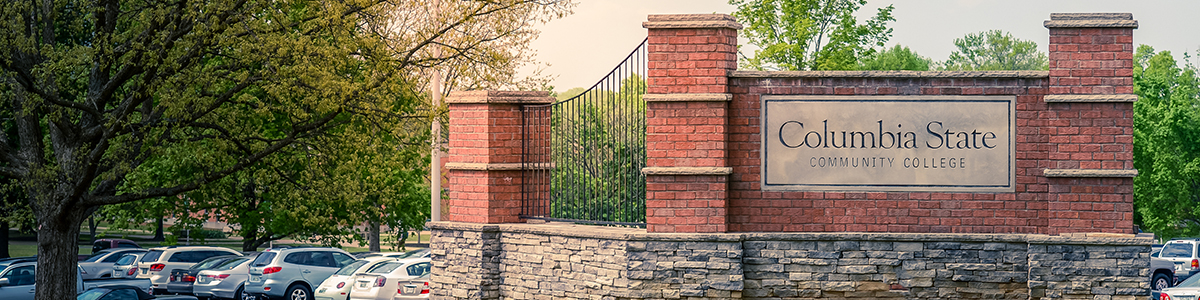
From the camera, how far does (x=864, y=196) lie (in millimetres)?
10289

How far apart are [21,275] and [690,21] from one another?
1556cm

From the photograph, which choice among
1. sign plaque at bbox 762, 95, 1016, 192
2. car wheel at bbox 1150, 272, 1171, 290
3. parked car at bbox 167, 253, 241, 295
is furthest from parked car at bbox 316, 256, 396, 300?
car wheel at bbox 1150, 272, 1171, 290

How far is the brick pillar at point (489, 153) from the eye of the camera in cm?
1191

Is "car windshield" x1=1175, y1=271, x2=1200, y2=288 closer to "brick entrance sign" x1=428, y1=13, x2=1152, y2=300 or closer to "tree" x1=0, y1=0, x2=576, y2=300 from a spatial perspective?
"brick entrance sign" x1=428, y1=13, x2=1152, y2=300

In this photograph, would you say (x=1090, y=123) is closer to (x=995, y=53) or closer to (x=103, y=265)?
(x=103, y=265)

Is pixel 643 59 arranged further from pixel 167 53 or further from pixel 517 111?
pixel 167 53

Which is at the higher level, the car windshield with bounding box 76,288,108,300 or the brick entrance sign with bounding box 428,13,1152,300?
the brick entrance sign with bounding box 428,13,1152,300

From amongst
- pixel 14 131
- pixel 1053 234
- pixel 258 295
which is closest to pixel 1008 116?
pixel 1053 234

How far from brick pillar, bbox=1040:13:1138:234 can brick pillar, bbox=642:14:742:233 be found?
10.8 ft

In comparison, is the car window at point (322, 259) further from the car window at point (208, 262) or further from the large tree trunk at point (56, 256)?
the large tree trunk at point (56, 256)

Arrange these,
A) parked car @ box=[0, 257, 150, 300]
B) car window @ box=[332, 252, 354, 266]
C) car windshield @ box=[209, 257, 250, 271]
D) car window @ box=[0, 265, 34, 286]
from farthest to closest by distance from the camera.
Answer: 1. car windshield @ box=[209, 257, 250, 271]
2. car window @ box=[332, 252, 354, 266]
3. car window @ box=[0, 265, 34, 286]
4. parked car @ box=[0, 257, 150, 300]

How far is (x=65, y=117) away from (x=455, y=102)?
673 cm

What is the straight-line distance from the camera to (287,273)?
19.7 m

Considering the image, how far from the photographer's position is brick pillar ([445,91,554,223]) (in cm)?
1191
